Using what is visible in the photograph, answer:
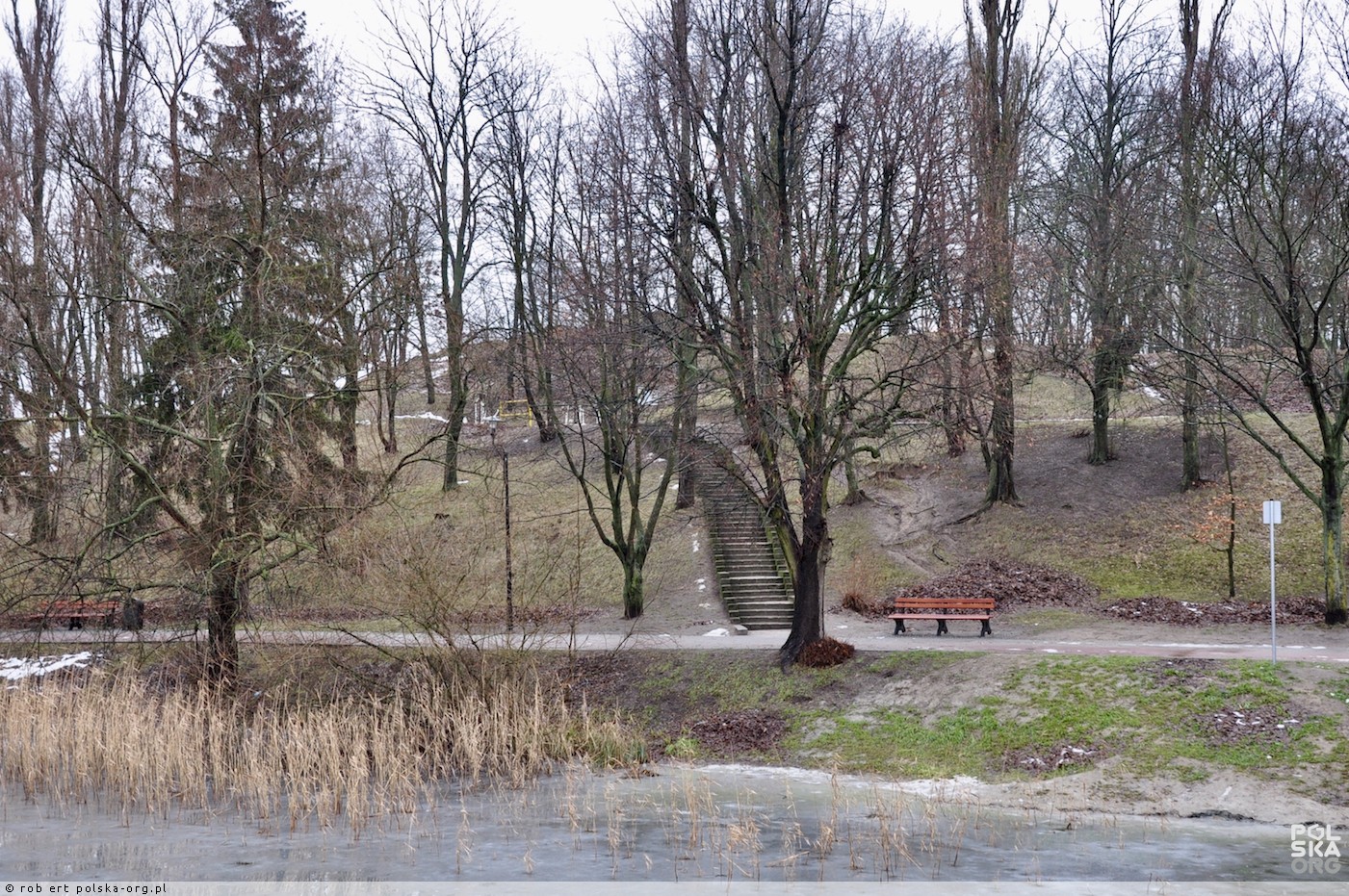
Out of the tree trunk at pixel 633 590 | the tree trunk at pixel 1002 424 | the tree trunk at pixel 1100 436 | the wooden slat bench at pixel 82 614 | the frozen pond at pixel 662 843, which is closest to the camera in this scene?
the frozen pond at pixel 662 843

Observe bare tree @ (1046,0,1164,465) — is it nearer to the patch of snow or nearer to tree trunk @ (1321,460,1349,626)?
tree trunk @ (1321,460,1349,626)

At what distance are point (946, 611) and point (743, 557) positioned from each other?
686cm

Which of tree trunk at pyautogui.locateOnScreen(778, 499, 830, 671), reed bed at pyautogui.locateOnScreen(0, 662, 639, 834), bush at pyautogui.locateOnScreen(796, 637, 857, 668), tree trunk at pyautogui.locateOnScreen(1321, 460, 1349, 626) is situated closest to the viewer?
reed bed at pyautogui.locateOnScreen(0, 662, 639, 834)

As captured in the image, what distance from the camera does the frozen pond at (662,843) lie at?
11109mm

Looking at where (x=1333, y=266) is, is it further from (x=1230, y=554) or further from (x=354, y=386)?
(x=354, y=386)

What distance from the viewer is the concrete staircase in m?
25.4

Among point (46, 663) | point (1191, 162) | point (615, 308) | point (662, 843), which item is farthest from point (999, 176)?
point (46, 663)

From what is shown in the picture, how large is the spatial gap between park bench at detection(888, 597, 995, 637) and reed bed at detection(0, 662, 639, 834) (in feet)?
22.9

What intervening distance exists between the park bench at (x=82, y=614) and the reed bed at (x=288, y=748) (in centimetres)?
111

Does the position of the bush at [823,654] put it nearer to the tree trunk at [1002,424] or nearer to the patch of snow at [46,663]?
the tree trunk at [1002,424]

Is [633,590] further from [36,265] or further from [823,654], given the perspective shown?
[36,265]

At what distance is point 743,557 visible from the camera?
92.6 ft

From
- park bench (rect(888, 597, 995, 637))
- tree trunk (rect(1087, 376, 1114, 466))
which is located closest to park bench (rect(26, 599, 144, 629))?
park bench (rect(888, 597, 995, 637))

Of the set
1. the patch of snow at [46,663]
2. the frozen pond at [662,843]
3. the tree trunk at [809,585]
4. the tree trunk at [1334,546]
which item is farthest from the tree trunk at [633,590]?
the tree trunk at [1334,546]
